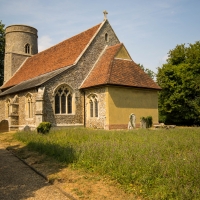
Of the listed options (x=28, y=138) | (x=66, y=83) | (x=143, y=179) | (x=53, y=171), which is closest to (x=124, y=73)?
(x=66, y=83)

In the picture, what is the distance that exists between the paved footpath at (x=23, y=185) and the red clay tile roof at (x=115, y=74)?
11.7m

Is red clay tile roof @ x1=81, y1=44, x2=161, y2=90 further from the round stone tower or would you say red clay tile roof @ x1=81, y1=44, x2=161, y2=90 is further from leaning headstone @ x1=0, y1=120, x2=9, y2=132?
the round stone tower

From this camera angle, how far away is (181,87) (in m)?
29.2

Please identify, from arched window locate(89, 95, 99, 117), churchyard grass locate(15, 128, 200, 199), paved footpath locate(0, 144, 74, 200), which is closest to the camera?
churchyard grass locate(15, 128, 200, 199)

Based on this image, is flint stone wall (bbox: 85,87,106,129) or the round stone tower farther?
the round stone tower

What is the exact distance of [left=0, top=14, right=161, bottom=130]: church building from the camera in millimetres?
18906

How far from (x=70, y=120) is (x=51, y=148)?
35.0 feet

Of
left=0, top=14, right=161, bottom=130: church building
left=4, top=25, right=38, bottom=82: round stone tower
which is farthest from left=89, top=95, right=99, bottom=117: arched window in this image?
left=4, top=25, right=38, bottom=82: round stone tower

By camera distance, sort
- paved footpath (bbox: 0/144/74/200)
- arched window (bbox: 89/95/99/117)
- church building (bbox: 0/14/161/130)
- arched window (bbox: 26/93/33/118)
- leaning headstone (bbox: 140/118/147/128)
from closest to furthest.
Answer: paved footpath (bbox: 0/144/74/200)
church building (bbox: 0/14/161/130)
leaning headstone (bbox: 140/118/147/128)
arched window (bbox: 89/95/99/117)
arched window (bbox: 26/93/33/118)

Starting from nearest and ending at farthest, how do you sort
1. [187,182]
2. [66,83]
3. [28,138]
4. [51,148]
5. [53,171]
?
[187,182], [53,171], [51,148], [28,138], [66,83]

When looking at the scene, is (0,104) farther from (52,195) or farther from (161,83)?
(52,195)

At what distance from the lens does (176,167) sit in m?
5.59

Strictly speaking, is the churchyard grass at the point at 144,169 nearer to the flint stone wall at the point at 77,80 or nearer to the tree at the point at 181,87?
the flint stone wall at the point at 77,80

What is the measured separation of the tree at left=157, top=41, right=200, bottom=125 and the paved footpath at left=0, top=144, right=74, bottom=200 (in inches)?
969
